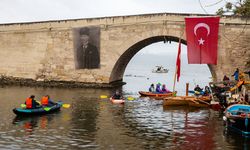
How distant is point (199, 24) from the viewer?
36.5 metres

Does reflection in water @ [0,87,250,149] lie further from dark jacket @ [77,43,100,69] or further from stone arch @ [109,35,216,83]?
dark jacket @ [77,43,100,69]

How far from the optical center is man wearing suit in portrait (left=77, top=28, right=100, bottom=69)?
144 ft

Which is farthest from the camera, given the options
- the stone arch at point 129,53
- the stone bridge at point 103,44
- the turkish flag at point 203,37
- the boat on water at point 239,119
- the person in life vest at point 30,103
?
the stone arch at point 129,53

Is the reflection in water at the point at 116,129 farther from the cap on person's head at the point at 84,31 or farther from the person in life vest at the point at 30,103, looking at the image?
the cap on person's head at the point at 84,31

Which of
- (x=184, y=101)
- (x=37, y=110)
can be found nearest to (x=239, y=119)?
(x=184, y=101)

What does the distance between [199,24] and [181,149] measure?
74.5ft

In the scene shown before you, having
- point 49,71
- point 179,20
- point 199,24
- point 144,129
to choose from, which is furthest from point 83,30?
point 144,129

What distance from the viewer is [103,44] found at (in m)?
43.3

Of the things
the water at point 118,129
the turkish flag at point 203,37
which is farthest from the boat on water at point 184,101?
the turkish flag at point 203,37

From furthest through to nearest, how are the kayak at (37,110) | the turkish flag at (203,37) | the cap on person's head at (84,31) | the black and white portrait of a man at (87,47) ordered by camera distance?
the cap on person's head at (84,31) → the black and white portrait of a man at (87,47) → the turkish flag at (203,37) → the kayak at (37,110)

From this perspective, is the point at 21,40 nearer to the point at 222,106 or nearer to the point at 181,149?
the point at 222,106

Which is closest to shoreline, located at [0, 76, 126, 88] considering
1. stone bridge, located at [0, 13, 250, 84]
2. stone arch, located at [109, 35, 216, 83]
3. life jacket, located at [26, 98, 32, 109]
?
stone bridge, located at [0, 13, 250, 84]

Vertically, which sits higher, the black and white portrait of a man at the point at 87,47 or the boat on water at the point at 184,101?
the black and white portrait of a man at the point at 87,47

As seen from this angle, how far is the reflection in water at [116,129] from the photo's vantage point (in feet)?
55.2
